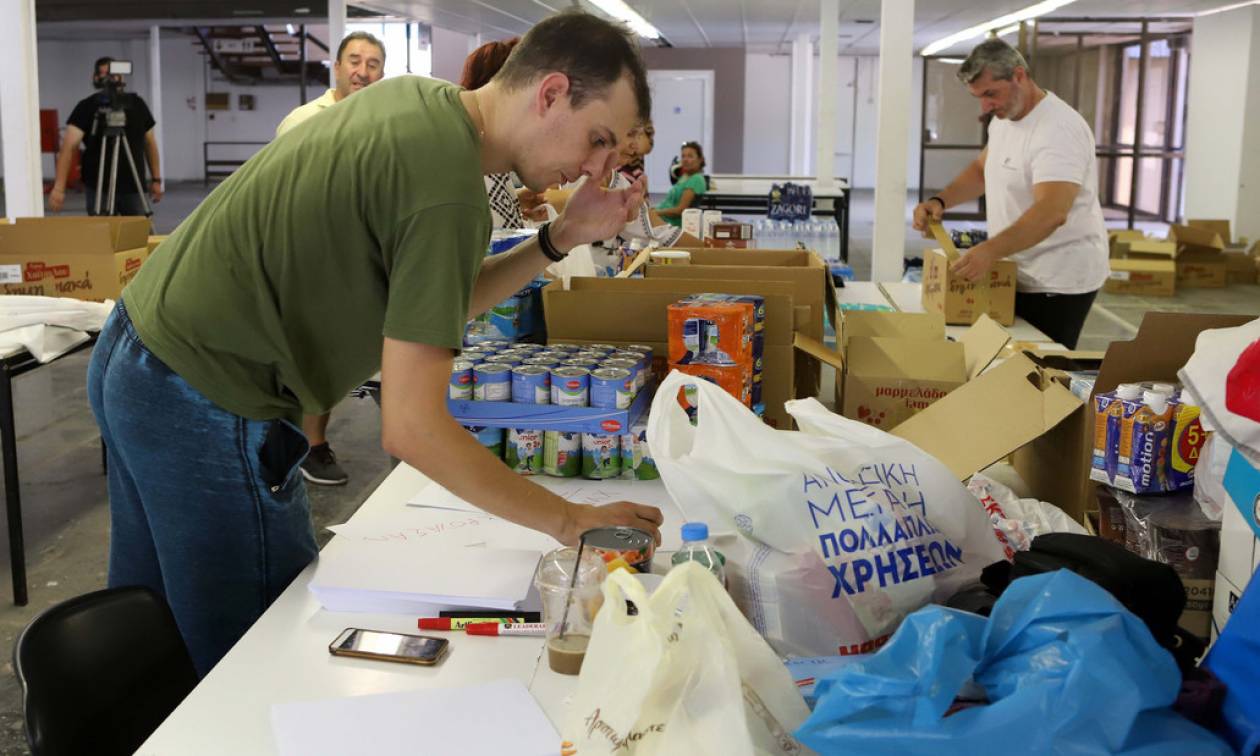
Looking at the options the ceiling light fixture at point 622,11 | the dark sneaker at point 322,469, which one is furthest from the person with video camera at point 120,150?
the dark sneaker at point 322,469

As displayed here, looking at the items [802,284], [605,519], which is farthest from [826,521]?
[802,284]

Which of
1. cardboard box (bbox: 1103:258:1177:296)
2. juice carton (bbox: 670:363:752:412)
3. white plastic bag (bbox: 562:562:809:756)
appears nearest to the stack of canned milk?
juice carton (bbox: 670:363:752:412)

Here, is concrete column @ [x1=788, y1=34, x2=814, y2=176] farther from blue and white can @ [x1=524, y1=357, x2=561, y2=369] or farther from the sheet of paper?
the sheet of paper

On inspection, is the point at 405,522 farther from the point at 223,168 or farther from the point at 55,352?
the point at 223,168

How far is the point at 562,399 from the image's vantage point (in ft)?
7.23

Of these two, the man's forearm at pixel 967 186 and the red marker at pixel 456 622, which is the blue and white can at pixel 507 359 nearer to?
the red marker at pixel 456 622

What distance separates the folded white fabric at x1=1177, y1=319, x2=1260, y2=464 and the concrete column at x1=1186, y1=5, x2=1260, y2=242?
12.7 metres

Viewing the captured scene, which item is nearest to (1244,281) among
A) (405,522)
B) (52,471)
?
(52,471)

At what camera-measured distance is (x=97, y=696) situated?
155cm

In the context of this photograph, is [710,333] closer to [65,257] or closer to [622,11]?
[65,257]

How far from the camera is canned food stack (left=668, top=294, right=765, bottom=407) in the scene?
2.27 m

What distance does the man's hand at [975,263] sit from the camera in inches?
153

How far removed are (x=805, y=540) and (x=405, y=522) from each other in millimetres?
785

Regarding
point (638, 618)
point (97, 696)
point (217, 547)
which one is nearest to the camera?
point (638, 618)
